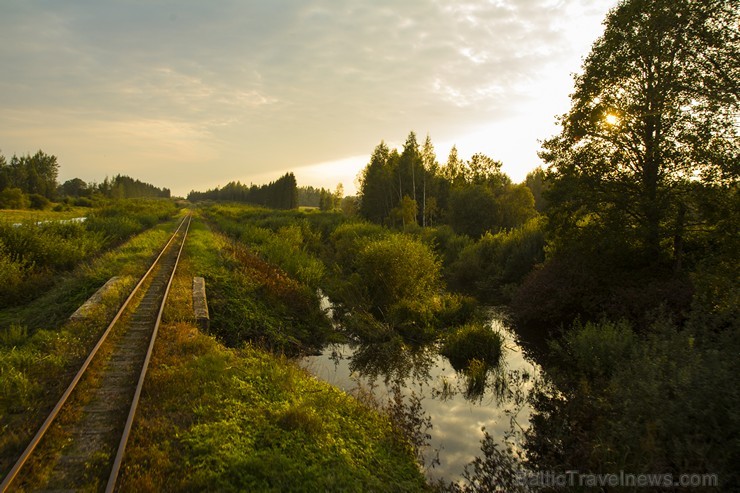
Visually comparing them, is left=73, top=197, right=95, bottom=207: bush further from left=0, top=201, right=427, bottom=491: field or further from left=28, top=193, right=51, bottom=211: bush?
left=0, top=201, right=427, bottom=491: field

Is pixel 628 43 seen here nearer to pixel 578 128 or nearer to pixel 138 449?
pixel 578 128

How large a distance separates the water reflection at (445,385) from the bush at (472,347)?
0.88 ft

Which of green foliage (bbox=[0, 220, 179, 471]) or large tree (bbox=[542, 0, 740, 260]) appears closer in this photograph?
green foliage (bbox=[0, 220, 179, 471])

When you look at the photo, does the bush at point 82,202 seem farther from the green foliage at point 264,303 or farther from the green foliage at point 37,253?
the green foliage at point 264,303

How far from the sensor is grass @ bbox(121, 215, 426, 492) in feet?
17.9

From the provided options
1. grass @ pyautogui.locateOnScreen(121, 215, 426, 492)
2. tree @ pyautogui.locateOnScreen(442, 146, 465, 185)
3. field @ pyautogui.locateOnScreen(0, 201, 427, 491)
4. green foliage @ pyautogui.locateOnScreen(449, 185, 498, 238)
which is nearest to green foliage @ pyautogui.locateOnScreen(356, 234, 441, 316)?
field @ pyautogui.locateOnScreen(0, 201, 427, 491)

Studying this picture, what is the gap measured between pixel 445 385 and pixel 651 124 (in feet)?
39.3

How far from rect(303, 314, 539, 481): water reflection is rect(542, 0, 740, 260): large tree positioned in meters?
6.40

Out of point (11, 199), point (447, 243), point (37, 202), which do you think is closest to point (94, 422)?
point (447, 243)

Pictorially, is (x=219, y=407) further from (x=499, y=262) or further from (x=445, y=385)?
(x=499, y=262)

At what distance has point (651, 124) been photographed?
14.2 m

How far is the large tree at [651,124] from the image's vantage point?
12758 millimetres

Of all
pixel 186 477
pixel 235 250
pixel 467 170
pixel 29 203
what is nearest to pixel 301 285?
pixel 235 250

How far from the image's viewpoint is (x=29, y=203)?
262 feet
